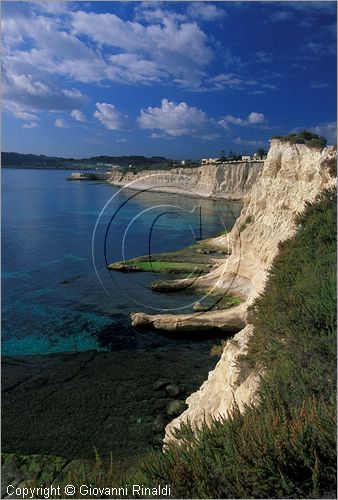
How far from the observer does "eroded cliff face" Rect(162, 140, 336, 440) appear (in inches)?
368

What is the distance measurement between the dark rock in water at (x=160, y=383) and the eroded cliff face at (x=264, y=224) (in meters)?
1.76

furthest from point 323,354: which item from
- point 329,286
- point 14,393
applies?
point 14,393

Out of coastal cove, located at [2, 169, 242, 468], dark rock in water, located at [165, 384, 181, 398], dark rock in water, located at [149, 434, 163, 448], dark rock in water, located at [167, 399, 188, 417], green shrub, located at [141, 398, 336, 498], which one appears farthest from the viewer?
dark rock in water, located at [165, 384, 181, 398]

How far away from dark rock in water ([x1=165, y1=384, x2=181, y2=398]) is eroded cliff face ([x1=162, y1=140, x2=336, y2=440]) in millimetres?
1206

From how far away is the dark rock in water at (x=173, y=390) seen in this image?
1259 cm

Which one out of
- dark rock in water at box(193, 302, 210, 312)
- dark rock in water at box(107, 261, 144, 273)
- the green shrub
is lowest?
dark rock in water at box(193, 302, 210, 312)

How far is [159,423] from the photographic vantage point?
434 inches

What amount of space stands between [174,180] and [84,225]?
38577 millimetres

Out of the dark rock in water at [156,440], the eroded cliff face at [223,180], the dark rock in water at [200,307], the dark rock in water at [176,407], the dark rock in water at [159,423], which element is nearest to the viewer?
the dark rock in water at [156,440]

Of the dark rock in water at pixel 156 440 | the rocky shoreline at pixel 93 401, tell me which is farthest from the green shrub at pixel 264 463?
the dark rock in water at pixel 156 440

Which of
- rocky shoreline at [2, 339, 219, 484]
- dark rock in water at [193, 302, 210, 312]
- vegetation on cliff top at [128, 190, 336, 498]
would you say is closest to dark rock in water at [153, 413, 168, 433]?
rocky shoreline at [2, 339, 219, 484]

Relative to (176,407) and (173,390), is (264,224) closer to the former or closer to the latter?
(173,390)

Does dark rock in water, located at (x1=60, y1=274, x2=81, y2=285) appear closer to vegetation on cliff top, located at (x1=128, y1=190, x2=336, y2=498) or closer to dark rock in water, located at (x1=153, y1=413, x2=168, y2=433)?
dark rock in water, located at (x1=153, y1=413, x2=168, y2=433)

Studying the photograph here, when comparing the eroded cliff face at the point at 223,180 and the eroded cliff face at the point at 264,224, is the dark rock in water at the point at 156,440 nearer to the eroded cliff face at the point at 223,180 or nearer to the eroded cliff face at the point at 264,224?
the eroded cliff face at the point at 264,224
